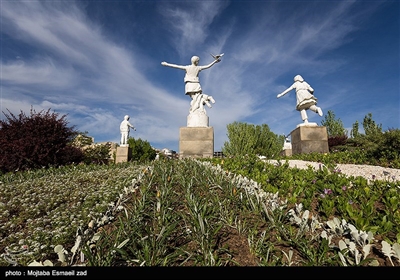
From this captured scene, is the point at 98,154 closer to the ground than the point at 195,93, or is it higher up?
closer to the ground

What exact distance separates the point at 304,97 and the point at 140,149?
11.4m

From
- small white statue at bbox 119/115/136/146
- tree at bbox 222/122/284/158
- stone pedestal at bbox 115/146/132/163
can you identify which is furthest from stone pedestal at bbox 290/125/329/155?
small white statue at bbox 119/115/136/146

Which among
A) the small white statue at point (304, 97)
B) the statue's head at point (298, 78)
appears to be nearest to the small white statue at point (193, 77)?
the small white statue at point (304, 97)

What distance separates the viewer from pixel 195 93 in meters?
11.7

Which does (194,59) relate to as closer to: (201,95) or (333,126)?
(201,95)

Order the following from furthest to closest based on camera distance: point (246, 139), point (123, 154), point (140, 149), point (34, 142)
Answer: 1. point (246, 139)
2. point (140, 149)
3. point (123, 154)
4. point (34, 142)

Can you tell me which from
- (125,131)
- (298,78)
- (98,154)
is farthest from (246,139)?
(98,154)

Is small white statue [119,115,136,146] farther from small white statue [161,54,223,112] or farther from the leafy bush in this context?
small white statue [161,54,223,112]

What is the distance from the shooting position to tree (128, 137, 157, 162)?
15.7 m

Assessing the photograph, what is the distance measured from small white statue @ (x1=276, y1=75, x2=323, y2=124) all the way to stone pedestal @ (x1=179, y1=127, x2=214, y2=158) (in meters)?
4.29

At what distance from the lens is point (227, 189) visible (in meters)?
3.07
